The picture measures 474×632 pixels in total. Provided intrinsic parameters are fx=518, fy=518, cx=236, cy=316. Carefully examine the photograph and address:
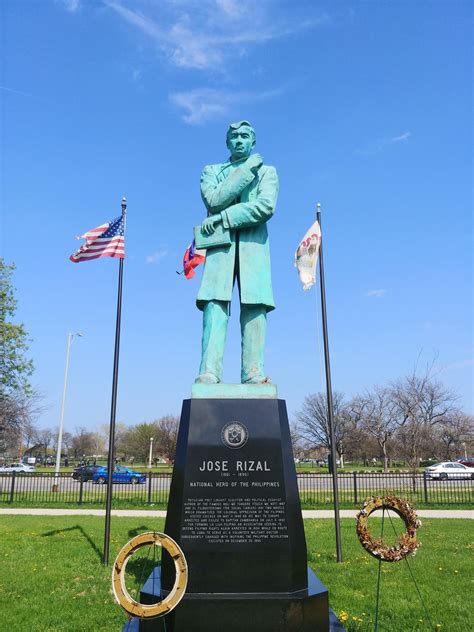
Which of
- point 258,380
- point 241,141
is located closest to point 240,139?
point 241,141

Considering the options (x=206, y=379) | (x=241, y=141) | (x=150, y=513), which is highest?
(x=241, y=141)

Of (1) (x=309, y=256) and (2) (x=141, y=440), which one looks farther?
(2) (x=141, y=440)

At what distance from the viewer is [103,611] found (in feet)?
21.1

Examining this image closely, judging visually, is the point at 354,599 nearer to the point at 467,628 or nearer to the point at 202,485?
the point at 467,628

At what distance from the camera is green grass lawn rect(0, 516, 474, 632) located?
19.7ft

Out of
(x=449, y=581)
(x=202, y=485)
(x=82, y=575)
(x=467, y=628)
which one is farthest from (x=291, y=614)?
(x=82, y=575)

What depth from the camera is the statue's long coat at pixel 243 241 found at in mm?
6555

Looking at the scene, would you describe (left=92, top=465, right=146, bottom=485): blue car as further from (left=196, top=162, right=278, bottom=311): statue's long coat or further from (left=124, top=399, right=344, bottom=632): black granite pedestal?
(left=124, top=399, right=344, bottom=632): black granite pedestal

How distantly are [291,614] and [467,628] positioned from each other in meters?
2.28

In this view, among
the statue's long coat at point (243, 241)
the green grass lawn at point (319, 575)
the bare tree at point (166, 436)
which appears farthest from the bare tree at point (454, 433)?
the statue's long coat at point (243, 241)

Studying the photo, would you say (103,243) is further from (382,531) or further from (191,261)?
(382,531)

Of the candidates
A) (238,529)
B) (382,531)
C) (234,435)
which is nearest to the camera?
(382,531)

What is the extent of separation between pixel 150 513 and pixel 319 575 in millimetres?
10039

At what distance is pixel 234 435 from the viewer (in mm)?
5566
